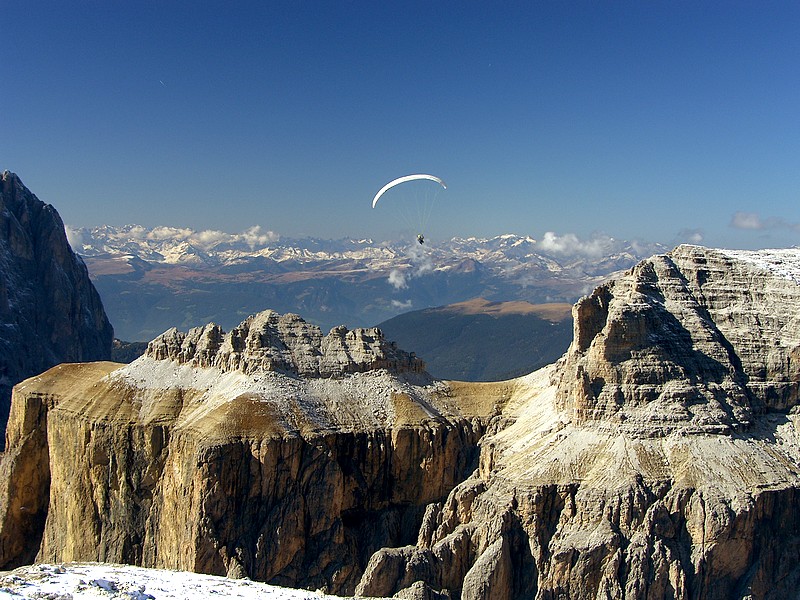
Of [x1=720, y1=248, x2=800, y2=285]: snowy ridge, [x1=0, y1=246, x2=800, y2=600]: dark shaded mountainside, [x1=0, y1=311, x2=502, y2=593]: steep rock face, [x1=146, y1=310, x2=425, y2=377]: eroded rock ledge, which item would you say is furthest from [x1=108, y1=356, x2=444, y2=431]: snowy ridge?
[x1=720, y1=248, x2=800, y2=285]: snowy ridge

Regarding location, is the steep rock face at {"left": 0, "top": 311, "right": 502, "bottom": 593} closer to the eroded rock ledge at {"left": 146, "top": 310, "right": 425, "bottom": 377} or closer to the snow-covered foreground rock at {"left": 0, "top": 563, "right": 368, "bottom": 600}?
the eroded rock ledge at {"left": 146, "top": 310, "right": 425, "bottom": 377}

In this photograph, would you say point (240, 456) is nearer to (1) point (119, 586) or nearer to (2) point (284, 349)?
(2) point (284, 349)

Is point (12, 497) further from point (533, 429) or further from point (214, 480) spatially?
point (533, 429)

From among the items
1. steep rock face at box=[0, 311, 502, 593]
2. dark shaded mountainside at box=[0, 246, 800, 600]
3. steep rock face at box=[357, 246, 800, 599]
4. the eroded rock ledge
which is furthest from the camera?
the eroded rock ledge

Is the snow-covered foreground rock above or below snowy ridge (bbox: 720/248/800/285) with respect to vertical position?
below

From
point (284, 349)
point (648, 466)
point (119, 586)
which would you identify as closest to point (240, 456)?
point (284, 349)

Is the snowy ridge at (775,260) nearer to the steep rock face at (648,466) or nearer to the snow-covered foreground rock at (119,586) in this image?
the steep rock face at (648,466)

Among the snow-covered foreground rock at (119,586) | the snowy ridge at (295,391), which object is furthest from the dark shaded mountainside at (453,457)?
the snow-covered foreground rock at (119,586)

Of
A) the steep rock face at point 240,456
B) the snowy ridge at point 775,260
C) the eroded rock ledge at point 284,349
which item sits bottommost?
the steep rock face at point 240,456
